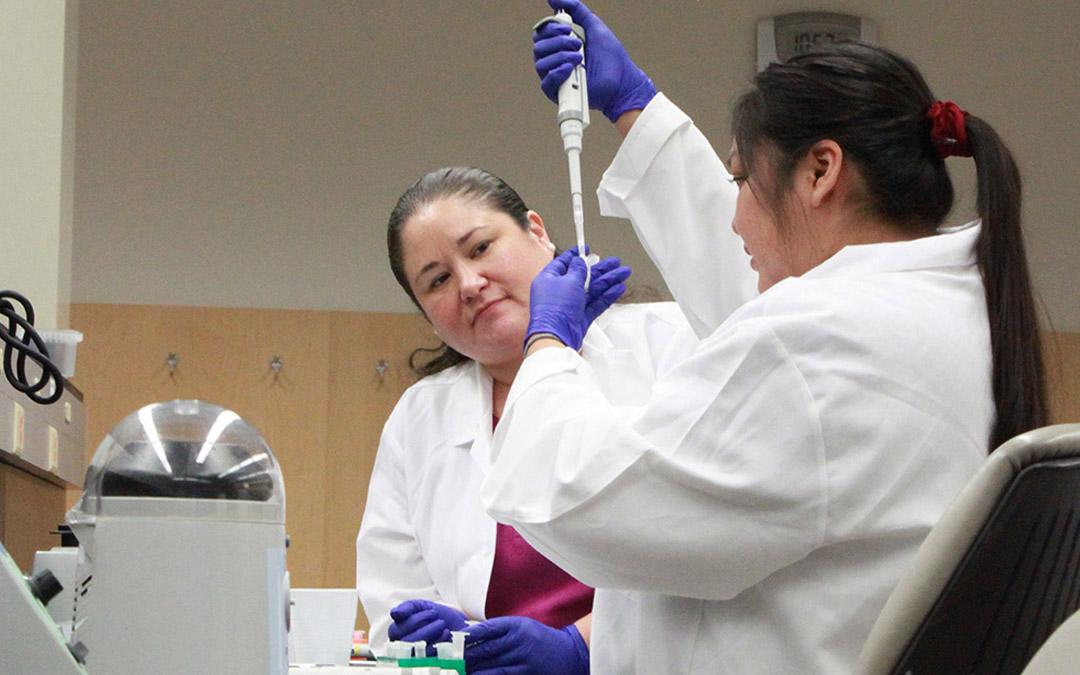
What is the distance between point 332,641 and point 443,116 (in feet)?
8.55

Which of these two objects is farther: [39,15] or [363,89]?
[363,89]

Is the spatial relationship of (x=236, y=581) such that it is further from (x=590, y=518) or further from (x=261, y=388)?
(x=261, y=388)

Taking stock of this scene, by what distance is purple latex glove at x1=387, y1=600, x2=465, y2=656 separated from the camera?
140 cm

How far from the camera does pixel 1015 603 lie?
2.36 ft

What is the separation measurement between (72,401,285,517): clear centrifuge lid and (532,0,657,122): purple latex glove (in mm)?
924

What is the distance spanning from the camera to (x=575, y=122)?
149cm

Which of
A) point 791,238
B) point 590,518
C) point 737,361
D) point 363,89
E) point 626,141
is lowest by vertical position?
point 590,518

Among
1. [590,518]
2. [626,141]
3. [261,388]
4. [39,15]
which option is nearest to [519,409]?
[590,518]

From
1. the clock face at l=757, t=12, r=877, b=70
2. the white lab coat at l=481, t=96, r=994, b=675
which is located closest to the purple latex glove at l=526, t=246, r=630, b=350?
the white lab coat at l=481, t=96, r=994, b=675

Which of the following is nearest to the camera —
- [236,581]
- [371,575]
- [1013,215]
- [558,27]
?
[236,581]

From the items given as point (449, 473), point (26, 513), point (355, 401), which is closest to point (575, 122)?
point (449, 473)

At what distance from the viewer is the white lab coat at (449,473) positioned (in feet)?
5.40

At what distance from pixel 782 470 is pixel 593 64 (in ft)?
2.87

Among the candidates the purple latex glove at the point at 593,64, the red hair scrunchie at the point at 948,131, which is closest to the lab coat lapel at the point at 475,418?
the purple latex glove at the point at 593,64
